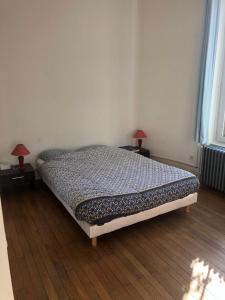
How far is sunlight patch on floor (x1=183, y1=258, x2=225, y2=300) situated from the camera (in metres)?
1.76

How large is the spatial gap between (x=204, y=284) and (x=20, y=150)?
268cm

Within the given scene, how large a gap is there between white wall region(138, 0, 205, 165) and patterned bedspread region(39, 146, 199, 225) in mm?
857

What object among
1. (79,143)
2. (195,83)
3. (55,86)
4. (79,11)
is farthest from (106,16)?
(79,143)

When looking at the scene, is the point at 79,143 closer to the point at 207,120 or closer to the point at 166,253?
the point at 207,120

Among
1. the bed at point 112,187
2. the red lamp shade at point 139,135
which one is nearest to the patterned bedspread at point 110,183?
the bed at point 112,187

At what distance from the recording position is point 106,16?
154 inches

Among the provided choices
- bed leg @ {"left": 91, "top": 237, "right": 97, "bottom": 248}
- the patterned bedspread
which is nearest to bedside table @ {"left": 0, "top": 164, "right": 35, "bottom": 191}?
the patterned bedspread

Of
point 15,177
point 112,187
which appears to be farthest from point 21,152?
point 112,187

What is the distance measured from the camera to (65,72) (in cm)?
377

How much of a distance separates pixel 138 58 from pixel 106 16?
0.86 m

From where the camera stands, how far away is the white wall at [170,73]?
353 centimetres

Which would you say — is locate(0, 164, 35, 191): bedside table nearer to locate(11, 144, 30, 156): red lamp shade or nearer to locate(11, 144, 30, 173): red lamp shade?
locate(11, 144, 30, 173): red lamp shade

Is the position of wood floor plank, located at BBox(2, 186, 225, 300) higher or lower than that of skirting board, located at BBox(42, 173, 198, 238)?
lower

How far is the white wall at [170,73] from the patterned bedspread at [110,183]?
86 centimetres
